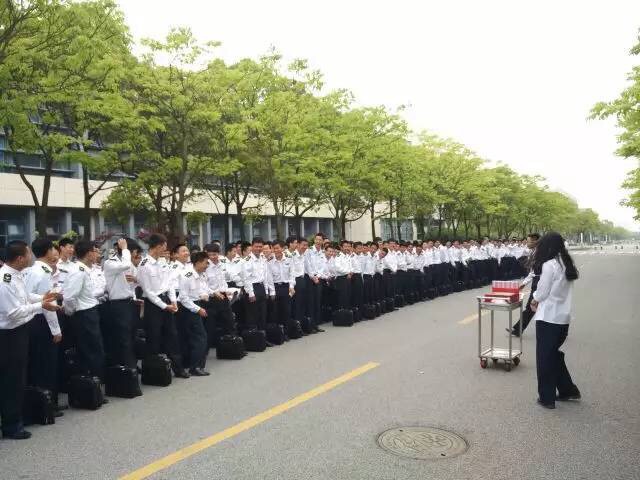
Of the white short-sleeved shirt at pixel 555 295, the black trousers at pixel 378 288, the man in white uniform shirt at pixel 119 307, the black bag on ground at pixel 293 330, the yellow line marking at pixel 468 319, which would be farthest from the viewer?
the black trousers at pixel 378 288

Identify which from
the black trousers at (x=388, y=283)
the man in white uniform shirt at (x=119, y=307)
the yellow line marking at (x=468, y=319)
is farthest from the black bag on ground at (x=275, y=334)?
the black trousers at (x=388, y=283)

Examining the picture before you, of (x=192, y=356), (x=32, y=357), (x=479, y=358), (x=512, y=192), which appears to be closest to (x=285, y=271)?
(x=192, y=356)

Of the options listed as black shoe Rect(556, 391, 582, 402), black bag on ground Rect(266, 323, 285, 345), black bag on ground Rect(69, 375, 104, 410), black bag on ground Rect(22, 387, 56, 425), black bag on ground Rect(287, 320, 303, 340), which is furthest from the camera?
black bag on ground Rect(287, 320, 303, 340)

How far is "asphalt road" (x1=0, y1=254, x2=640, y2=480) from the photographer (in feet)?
13.6

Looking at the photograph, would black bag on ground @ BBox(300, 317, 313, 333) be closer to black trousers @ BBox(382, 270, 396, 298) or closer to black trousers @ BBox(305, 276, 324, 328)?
black trousers @ BBox(305, 276, 324, 328)

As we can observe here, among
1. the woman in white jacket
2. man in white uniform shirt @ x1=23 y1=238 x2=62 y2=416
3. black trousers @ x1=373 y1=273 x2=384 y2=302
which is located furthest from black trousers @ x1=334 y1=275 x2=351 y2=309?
man in white uniform shirt @ x1=23 y1=238 x2=62 y2=416

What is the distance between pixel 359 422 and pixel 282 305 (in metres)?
5.09

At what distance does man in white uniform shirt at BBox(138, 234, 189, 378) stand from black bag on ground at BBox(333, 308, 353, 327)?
4787 mm

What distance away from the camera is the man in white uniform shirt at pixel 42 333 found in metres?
5.79

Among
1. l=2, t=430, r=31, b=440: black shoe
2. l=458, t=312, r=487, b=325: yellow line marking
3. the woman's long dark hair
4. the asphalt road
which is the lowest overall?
l=2, t=430, r=31, b=440: black shoe

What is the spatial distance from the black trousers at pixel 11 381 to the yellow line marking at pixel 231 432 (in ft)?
5.69

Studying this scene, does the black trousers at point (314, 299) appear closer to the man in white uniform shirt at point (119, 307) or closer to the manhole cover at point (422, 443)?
the man in white uniform shirt at point (119, 307)

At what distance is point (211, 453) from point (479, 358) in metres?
4.44

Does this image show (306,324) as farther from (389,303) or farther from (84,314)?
(84,314)
